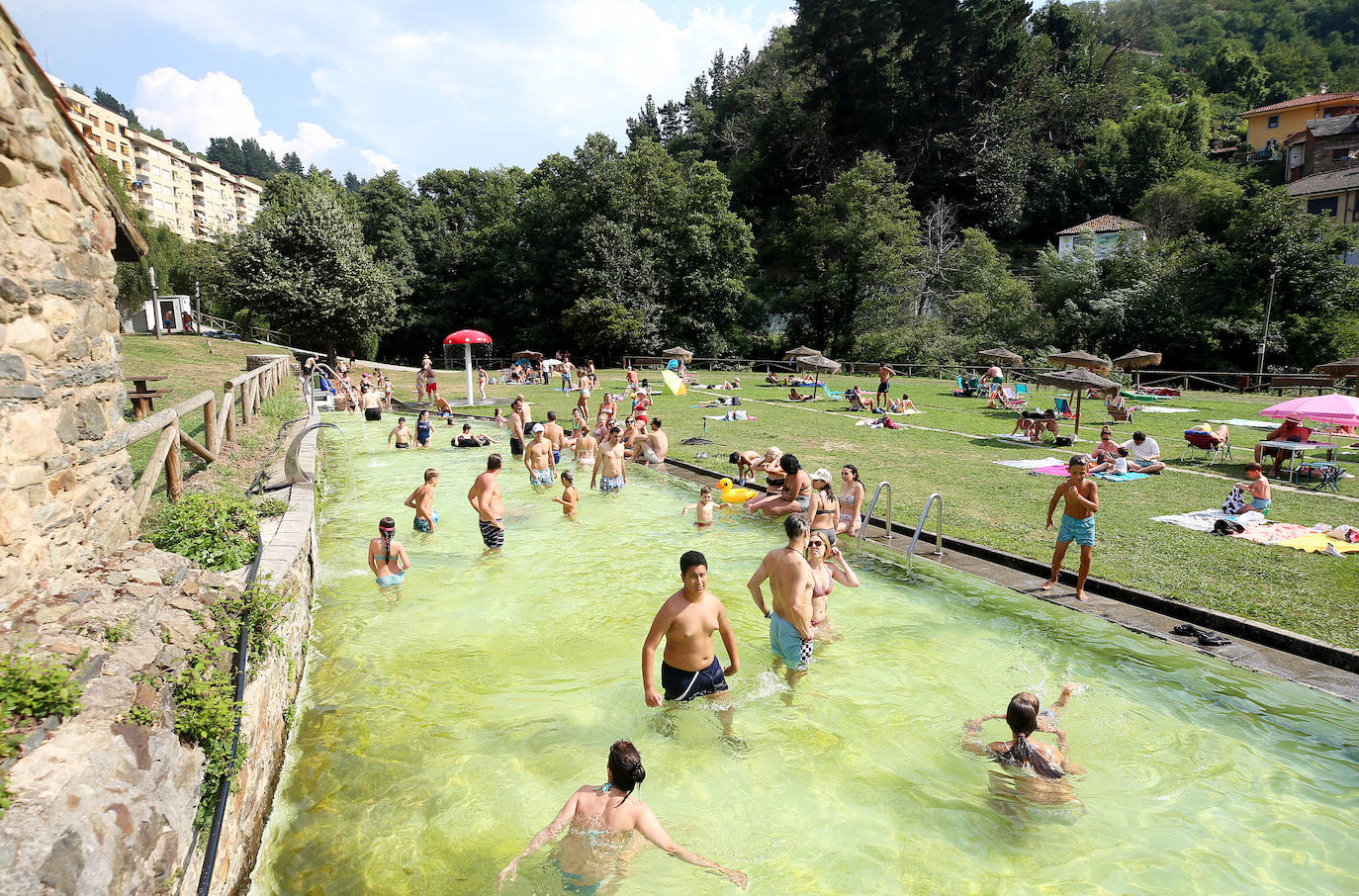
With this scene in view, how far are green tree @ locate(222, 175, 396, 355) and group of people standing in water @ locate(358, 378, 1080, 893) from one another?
28.1 metres

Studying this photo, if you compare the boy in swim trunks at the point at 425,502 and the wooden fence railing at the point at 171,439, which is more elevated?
the wooden fence railing at the point at 171,439

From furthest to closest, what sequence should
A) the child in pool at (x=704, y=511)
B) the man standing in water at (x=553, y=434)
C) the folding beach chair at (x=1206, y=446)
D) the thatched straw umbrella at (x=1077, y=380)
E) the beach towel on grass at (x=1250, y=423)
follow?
the beach towel on grass at (x=1250, y=423)
the thatched straw umbrella at (x=1077, y=380)
the man standing in water at (x=553, y=434)
the folding beach chair at (x=1206, y=446)
the child in pool at (x=704, y=511)

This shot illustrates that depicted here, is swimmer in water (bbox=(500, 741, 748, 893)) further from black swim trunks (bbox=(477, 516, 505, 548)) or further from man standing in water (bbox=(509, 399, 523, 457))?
man standing in water (bbox=(509, 399, 523, 457))

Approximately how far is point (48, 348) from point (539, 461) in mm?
10490

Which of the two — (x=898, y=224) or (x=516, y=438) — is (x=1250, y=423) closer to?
(x=516, y=438)

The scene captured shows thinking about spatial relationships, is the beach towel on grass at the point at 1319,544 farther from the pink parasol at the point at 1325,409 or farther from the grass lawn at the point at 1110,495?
the pink parasol at the point at 1325,409

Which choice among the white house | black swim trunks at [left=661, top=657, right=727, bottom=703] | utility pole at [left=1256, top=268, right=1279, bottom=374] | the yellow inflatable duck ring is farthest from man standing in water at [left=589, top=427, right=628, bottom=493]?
the white house

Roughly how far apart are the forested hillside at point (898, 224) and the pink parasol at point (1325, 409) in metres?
26.3

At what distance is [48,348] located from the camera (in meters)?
4.91

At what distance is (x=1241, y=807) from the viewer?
5625 mm

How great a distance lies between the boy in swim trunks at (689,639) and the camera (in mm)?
5750

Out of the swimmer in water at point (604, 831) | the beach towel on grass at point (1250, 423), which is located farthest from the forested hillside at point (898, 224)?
the swimmer in water at point (604, 831)

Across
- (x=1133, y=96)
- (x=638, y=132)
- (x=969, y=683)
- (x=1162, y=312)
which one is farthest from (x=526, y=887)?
(x=638, y=132)

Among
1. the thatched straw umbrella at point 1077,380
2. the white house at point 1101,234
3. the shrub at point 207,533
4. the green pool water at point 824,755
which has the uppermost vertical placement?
the white house at point 1101,234
